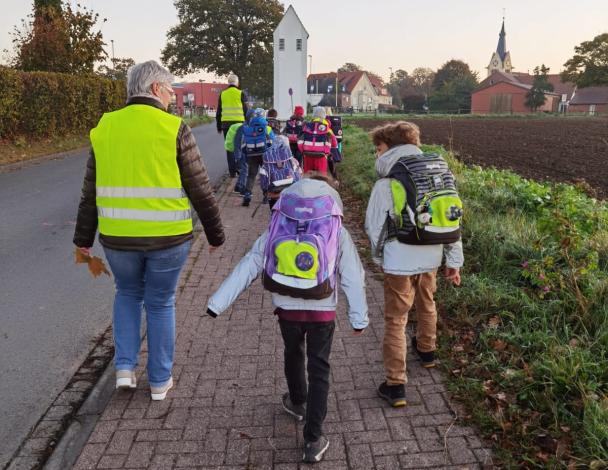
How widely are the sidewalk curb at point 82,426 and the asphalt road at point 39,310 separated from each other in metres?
0.25

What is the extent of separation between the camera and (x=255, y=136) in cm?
960

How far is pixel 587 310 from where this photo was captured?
436cm

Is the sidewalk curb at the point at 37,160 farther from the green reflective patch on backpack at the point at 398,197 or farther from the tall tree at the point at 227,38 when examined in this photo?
the tall tree at the point at 227,38

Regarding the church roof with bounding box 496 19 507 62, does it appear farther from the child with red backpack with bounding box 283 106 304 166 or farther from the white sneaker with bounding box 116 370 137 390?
the white sneaker with bounding box 116 370 137 390

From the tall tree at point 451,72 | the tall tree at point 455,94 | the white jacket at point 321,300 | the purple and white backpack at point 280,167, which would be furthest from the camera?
the tall tree at point 451,72

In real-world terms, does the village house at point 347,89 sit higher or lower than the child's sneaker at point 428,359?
higher

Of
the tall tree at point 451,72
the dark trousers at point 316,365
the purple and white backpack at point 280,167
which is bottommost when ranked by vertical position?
the dark trousers at point 316,365

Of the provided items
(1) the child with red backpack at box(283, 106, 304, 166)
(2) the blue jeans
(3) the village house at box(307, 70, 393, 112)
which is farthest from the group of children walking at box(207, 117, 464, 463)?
(3) the village house at box(307, 70, 393, 112)

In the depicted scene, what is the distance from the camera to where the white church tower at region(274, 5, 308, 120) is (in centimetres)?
2948

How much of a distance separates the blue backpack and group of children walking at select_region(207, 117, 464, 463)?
19.4ft

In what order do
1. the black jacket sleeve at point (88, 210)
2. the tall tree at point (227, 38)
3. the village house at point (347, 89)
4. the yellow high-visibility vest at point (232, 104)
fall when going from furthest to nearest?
the village house at point (347, 89), the tall tree at point (227, 38), the yellow high-visibility vest at point (232, 104), the black jacket sleeve at point (88, 210)

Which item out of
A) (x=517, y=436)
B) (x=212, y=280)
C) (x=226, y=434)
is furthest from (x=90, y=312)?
(x=517, y=436)

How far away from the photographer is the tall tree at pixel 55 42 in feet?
71.1

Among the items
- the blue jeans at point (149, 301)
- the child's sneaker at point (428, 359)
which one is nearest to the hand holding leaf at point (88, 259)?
the blue jeans at point (149, 301)
